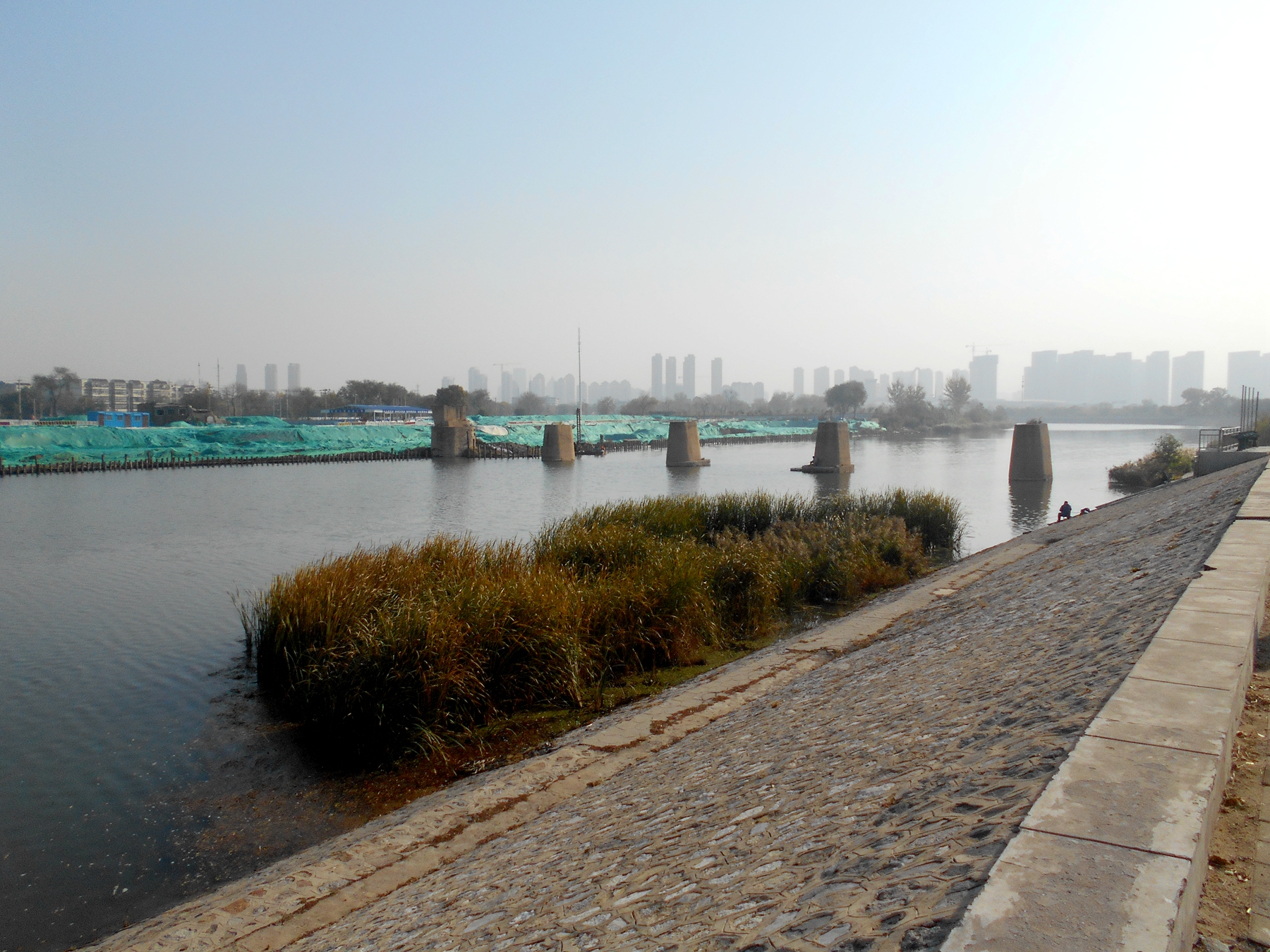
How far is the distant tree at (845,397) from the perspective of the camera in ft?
579

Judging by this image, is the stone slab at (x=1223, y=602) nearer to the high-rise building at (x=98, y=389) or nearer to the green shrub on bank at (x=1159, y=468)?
the green shrub on bank at (x=1159, y=468)

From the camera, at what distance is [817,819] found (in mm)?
3816

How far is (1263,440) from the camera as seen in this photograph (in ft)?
111

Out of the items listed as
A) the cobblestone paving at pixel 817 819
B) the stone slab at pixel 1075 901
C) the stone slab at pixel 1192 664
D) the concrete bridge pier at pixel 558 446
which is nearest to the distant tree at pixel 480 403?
the concrete bridge pier at pixel 558 446

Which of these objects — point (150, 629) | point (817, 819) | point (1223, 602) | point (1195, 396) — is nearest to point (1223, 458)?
point (1223, 602)

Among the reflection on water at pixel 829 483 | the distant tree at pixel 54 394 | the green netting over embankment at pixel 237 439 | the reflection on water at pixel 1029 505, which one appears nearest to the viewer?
the reflection on water at pixel 1029 505

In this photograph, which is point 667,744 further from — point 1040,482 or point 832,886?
point 1040,482

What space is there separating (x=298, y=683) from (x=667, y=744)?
14.7 ft

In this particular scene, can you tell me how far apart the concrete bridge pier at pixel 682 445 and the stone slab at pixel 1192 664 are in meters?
59.2

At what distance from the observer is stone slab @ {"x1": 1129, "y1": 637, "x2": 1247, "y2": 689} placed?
399 cm

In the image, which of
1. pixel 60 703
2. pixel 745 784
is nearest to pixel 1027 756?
pixel 745 784

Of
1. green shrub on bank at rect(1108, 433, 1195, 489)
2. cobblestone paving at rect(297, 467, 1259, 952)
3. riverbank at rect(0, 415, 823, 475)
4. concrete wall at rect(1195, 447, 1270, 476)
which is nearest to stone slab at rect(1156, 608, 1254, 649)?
cobblestone paving at rect(297, 467, 1259, 952)

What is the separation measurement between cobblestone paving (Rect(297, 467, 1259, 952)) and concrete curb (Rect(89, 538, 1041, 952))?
26 centimetres

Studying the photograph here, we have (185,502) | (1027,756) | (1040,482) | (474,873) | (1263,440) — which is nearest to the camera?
(1027,756)
